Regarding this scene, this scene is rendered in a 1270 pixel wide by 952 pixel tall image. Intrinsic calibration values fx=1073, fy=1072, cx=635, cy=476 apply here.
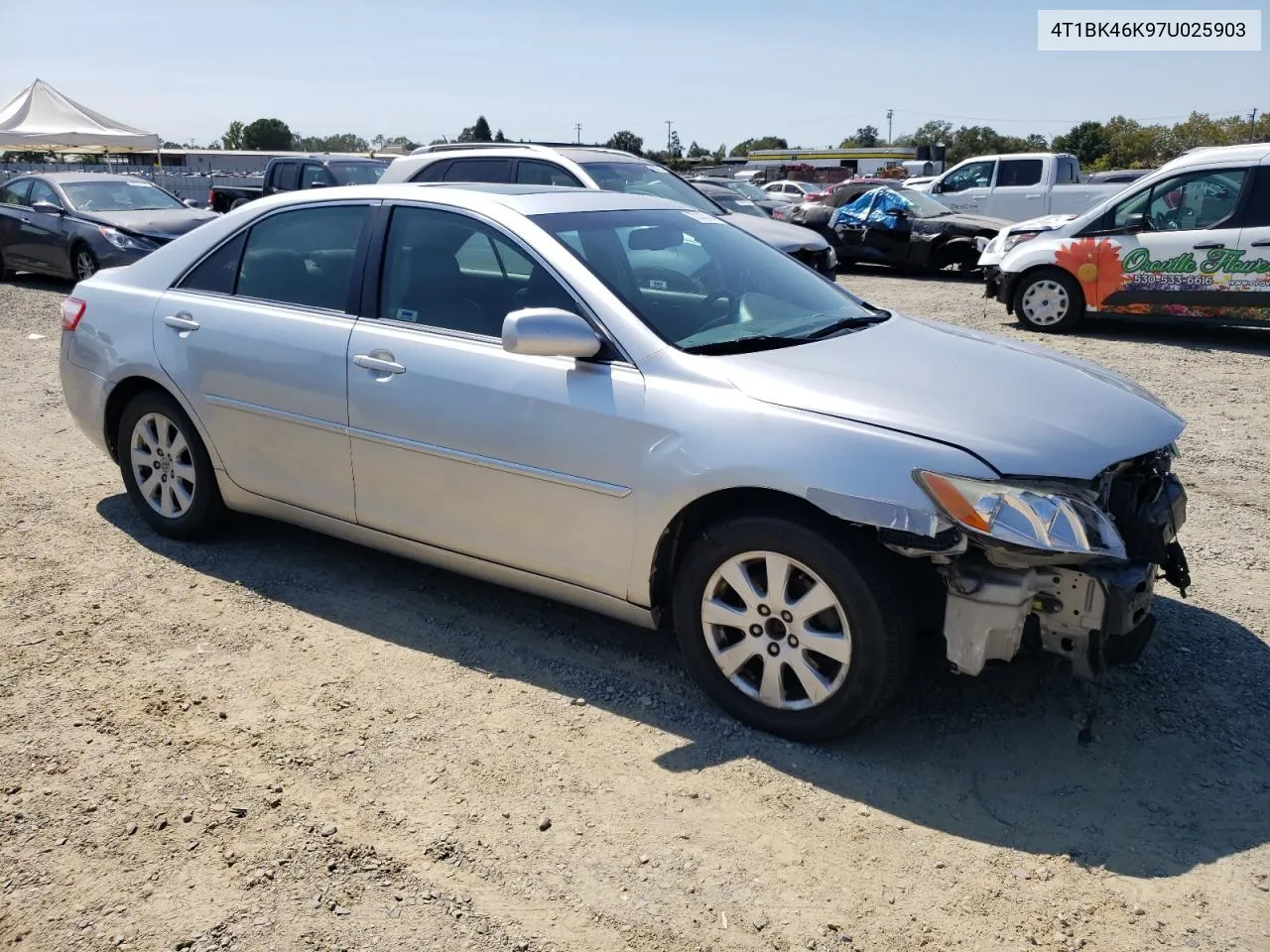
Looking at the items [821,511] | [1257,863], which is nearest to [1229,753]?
[1257,863]

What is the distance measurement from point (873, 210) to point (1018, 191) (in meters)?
3.32

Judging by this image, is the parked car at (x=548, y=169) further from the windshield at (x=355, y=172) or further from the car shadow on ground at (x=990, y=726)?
the car shadow on ground at (x=990, y=726)

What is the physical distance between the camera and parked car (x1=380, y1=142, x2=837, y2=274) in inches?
382

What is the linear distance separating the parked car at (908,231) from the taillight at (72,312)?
13.9m

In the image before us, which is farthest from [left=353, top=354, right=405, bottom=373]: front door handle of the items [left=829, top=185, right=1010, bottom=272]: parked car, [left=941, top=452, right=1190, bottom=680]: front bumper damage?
[left=829, top=185, right=1010, bottom=272]: parked car

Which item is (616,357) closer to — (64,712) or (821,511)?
(821,511)

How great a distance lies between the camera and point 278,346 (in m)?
4.38

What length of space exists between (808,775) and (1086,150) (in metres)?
68.6

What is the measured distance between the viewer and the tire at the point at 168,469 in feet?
15.9

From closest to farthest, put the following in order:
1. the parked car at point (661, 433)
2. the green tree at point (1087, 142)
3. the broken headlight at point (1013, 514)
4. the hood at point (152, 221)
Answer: the broken headlight at point (1013, 514)
the parked car at point (661, 433)
the hood at point (152, 221)
the green tree at point (1087, 142)

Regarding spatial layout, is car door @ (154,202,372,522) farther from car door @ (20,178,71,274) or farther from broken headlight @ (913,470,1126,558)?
car door @ (20,178,71,274)

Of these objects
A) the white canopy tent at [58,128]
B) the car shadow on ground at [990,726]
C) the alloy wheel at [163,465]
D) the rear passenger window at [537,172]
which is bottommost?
the car shadow on ground at [990,726]

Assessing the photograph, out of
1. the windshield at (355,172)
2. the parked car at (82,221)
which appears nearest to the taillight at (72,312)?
the parked car at (82,221)

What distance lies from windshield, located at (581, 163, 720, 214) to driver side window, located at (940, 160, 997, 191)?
10.3m
